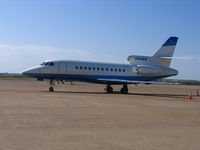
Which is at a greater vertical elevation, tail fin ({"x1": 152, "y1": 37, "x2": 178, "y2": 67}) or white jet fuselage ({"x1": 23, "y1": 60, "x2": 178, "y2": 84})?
tail fin ({"x1": 152, "y1": 37, "x2": 178, "y2": 67})

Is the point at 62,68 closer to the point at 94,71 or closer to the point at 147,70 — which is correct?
the point at 94,71

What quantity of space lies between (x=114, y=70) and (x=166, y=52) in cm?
667

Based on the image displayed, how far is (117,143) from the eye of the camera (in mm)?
6996

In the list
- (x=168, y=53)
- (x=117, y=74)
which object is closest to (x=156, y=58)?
(x=168, y=53)

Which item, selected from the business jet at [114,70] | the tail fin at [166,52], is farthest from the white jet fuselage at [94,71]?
the tail fin at [166,52]

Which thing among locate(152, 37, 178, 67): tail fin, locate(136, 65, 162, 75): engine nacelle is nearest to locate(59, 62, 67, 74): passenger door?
locate(136, 65, 162, 75): engine nacelle

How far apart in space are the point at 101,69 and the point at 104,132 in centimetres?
2304

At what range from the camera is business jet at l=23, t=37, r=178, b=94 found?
1142 inches

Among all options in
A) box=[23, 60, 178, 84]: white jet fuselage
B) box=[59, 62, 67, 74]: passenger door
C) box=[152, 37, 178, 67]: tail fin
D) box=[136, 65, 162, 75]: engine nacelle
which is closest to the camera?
box=[23, 60, 178, 84]: white jet fuselage

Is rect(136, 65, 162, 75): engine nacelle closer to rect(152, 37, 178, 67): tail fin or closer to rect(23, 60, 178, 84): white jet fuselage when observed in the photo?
rect(23, 60, 178, 84): white jet fuselage

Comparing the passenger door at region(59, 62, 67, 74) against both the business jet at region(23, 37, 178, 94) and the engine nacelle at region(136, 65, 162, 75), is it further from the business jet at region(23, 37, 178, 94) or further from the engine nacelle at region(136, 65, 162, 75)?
the engine nacelle at region(136, 65, 162, 75)

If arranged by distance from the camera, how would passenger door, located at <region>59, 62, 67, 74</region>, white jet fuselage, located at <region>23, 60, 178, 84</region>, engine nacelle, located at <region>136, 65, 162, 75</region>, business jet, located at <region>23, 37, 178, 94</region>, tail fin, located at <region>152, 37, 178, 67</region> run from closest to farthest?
white jet fuselage, located at <region>23, 60, 178, 84</region> < business jet, located at <region>23, 37, 178, 94</region> < passenger door, located at <region>59, 62, 67, 74</region> < engine nacelle, located at <region>136, 65, 162, 75</region> < tail fin, located at <region>152, 37, 178, 67</region>

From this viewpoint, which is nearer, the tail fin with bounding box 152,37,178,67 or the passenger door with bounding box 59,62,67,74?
the passenger door with bounding box 59,62,67,74

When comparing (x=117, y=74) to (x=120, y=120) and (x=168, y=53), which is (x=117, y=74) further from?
(x=120, y=120)
